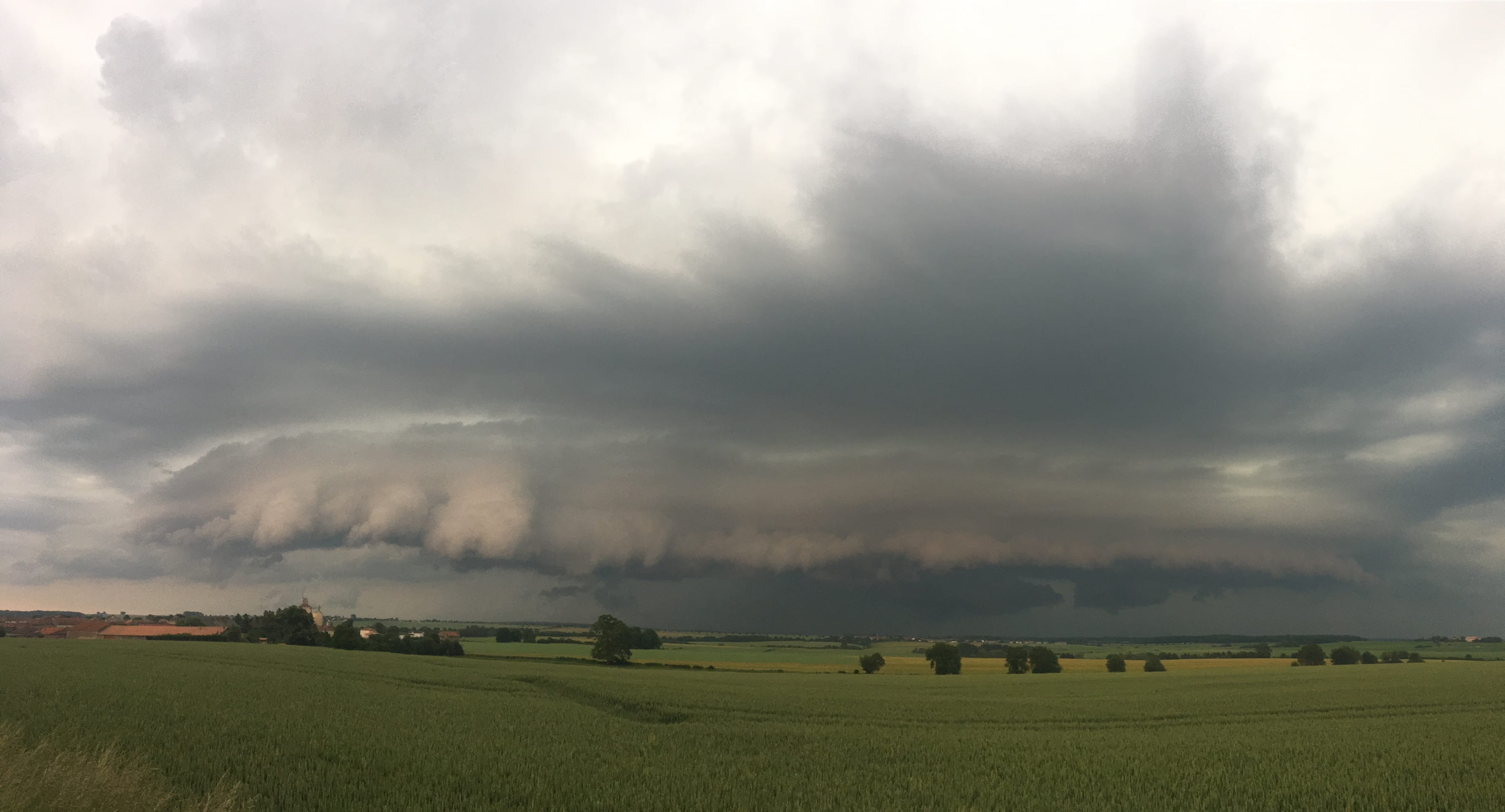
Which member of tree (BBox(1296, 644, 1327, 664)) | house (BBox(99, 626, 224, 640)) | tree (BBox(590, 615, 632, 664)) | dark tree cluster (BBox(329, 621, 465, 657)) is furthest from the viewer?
house (BBox(99, 626, 224, 640))

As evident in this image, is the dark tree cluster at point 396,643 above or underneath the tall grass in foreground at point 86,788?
underneath

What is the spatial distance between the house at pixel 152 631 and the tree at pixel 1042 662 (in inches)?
5441

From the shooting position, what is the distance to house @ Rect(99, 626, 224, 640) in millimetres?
141625

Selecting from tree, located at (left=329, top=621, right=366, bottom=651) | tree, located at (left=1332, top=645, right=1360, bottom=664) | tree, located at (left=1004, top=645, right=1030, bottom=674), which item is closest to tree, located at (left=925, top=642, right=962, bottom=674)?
tree, located at (left=1004, top=645, right=1030, bottom=674)

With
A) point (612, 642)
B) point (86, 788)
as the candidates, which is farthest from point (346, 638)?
point (86, 788)

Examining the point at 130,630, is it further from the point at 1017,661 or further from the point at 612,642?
the point at 1017,661

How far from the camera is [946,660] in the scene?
4200 inches

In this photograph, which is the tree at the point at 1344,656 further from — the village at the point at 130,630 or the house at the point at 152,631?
the house at the point at 152,631

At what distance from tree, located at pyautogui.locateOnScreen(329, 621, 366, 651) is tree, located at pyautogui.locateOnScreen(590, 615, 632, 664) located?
44551mm

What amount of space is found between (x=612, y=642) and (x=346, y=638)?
1977 inches

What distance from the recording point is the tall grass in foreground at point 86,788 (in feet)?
40.6

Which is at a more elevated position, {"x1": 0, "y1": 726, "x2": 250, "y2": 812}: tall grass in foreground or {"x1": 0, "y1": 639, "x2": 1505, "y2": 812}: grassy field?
{"x1": 0, "y1": 726, "x2": 250, "y2": 812}: tall grass in foreground

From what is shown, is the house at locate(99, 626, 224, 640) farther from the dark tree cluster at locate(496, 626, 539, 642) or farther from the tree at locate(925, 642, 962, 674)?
the tree at locate(925, 642, 962, 674)

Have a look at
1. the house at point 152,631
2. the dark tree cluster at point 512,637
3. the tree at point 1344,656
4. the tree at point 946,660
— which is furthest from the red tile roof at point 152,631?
the tree at point 1344,656
